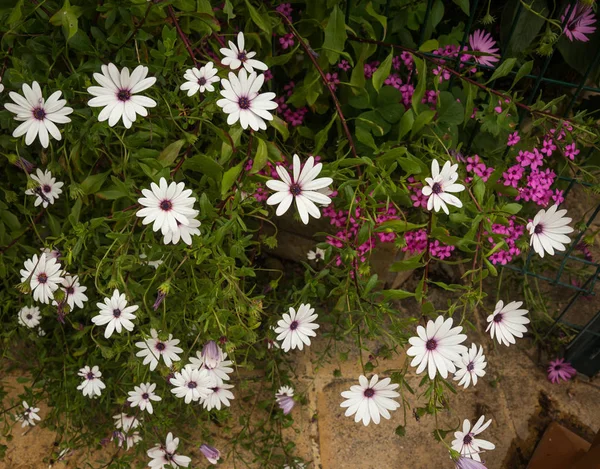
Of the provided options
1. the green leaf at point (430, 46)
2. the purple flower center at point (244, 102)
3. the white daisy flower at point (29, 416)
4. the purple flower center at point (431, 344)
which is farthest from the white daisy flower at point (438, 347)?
the white daisy flower at point (29, 416)

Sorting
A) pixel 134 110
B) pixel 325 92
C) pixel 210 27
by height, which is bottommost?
pixel 134 110

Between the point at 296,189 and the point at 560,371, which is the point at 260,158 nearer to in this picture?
the point at 296,189

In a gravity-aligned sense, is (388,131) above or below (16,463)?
above

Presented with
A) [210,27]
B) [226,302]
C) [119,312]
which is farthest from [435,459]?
[210,27]

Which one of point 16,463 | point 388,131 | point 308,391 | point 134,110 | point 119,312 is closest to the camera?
point 134,110

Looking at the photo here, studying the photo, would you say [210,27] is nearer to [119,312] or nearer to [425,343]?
[119,312]

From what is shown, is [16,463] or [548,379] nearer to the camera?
[16,463]
